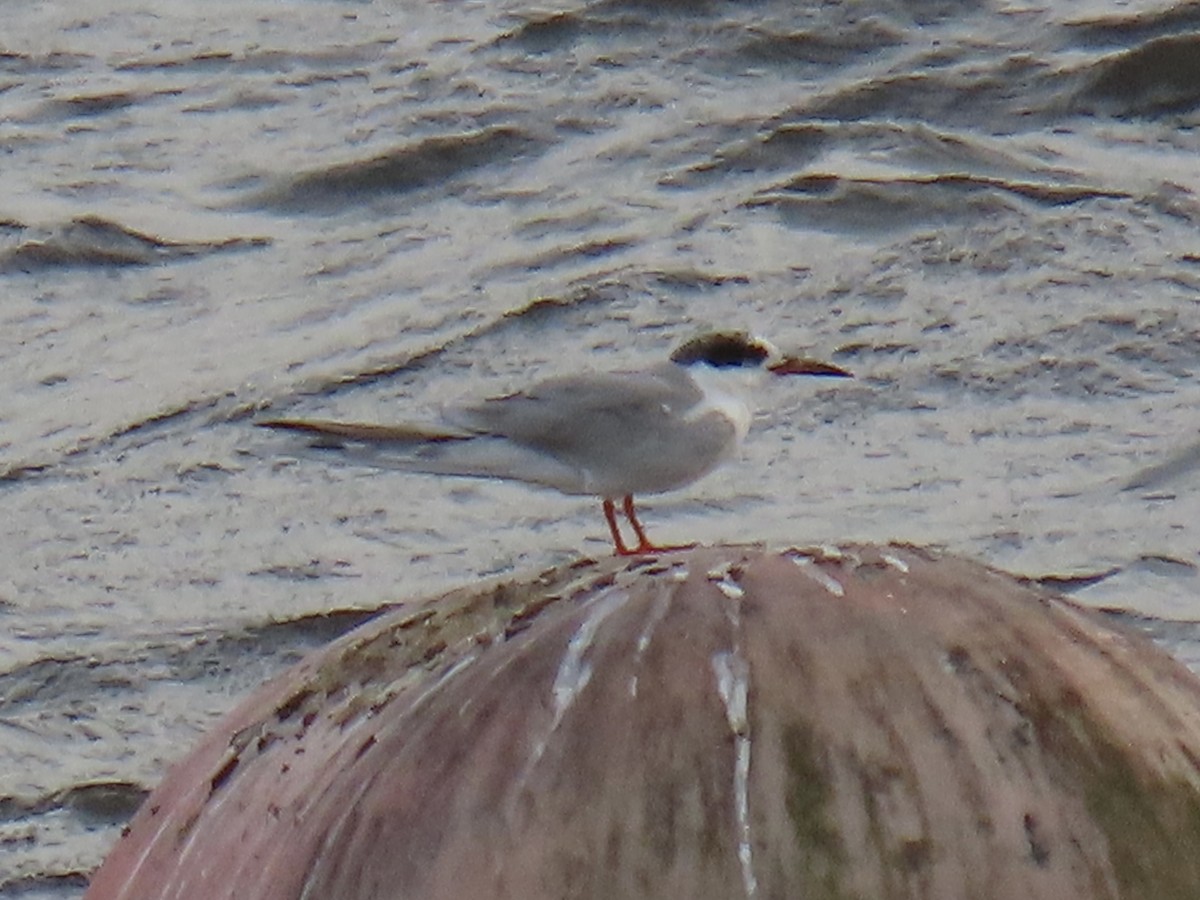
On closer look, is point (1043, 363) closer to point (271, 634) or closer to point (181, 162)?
point (271, 634)

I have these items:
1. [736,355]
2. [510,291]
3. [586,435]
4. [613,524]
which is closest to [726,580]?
[613,524]

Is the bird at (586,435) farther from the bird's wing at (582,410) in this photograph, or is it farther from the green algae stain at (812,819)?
the green algae stain at (812,819)

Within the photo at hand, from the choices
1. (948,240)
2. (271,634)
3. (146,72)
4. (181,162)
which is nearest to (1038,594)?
(271,634)

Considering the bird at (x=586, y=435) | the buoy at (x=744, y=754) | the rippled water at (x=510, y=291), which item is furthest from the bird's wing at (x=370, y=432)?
the buoy at (x=744, y=754)

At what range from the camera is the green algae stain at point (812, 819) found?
125 inches

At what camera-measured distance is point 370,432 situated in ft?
19.5

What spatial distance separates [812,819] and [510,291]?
21.4 feet

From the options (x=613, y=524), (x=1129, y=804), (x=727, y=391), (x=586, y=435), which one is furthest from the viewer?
(x=727, y=391)

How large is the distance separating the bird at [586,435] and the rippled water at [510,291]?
151 cm

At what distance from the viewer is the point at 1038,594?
3.67 metres

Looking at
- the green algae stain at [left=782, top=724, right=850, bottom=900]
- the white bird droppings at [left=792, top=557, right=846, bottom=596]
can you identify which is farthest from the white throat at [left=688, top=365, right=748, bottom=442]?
the green algae stain at [left=782, top=724, right=850, bottom=900]

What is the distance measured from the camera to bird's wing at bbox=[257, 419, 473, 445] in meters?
5.81

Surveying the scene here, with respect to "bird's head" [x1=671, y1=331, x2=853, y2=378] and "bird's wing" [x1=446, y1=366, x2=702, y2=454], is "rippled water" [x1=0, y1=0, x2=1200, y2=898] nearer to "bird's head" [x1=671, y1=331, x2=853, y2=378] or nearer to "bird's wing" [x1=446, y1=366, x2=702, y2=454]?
"bird's head" [x1=671, y1=331, x2=853, y2=378]

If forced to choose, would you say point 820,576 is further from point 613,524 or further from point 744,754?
point 613,524
